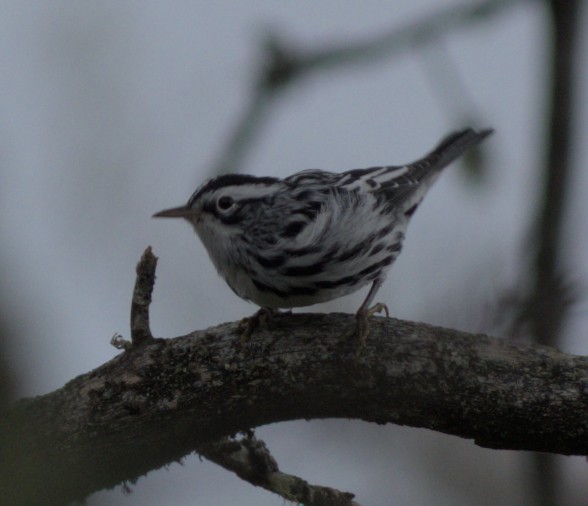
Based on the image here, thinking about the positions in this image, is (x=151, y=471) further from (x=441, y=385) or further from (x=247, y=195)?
(x=247, y=195)

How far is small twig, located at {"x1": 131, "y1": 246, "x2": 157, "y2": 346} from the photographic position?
4.41 meters

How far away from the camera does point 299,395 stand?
14.0ft

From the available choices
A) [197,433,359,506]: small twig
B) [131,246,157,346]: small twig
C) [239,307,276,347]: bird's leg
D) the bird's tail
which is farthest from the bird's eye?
the bird's tail

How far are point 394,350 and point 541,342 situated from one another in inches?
36.0

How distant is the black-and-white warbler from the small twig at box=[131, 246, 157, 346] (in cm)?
96

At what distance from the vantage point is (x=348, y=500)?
401cm

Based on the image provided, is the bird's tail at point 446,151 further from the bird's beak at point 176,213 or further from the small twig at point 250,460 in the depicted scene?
the small twig at point 250,460

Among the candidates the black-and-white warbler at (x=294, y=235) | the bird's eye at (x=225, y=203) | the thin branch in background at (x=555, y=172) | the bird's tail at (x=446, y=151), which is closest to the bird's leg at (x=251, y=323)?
the black-and-white warbler at (x=294, y=235)

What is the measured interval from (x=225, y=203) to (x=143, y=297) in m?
1.38

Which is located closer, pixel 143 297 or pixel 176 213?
pixel 143 297

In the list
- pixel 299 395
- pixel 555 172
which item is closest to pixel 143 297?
pixel 299 395

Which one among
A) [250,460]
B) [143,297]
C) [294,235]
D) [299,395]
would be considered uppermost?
[294,235]

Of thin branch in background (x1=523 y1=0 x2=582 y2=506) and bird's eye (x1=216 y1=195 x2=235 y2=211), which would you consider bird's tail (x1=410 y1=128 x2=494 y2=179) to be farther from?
thin branch in background (x1=523 y1=0 x2=582 y2=506)

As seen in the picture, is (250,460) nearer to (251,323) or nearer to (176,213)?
(251,323)
